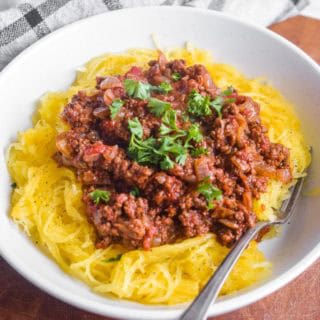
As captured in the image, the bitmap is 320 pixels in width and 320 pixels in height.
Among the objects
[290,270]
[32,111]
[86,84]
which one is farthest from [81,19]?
[290,270]

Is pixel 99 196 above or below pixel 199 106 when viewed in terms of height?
below

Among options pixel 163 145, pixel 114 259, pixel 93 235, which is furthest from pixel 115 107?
pixel 114 259

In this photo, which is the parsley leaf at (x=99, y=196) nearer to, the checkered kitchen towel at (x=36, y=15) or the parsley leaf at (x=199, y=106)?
the parsley leaf at (x=199, y=106)

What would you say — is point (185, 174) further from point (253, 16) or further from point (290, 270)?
point (253, 16)

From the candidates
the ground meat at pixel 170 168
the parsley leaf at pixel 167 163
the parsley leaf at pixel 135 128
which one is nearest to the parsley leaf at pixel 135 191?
the ground meat at pixel 170 168

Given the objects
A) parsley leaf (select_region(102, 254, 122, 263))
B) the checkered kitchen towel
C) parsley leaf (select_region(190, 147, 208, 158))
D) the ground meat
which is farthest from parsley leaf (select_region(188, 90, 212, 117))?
the checkered kitchen towel

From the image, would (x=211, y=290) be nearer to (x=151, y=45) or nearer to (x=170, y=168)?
(x=170, y=168)

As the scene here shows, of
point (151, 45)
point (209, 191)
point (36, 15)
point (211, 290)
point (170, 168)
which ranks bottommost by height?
point (211, 290)

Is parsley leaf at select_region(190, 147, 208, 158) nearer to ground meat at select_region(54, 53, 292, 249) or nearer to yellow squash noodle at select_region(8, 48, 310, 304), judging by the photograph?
ground meat at select_region(54, 53, 292, 249)
